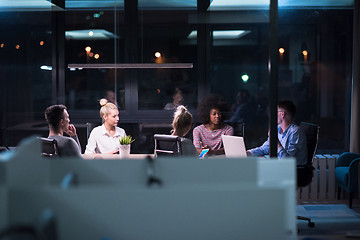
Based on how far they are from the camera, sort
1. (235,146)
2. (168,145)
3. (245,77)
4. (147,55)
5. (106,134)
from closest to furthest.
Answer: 1. (168,145)
2. (235,146)
3. (106,134)
4. (147,55)
5. (245,77)

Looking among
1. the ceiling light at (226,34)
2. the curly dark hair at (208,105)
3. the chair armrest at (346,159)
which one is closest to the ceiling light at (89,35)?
the ceiling light at (226,34)

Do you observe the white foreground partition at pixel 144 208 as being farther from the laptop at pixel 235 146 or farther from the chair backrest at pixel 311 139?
the chair backrest at pixel 311 139

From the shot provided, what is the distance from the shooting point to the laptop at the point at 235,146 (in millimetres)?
4379

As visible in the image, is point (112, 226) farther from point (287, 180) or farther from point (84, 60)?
point (84, 60)

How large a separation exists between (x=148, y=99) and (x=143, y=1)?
5.60ft

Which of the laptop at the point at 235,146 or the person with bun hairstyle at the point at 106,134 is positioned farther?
the person with bun hairstyle at the point at 106,134

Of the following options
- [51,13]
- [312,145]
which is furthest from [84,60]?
[312,145]

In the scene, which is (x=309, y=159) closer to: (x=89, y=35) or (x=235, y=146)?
(x=235, y=146)

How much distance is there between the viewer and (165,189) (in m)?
1.52

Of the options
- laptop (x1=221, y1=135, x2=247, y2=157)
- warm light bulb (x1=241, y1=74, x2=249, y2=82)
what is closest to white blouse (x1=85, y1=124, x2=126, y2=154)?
laptop (x1=221, y1=135, x2=247, y2=157)

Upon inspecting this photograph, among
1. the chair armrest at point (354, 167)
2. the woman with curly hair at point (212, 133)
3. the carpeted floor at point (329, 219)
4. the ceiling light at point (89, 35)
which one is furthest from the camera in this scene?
the ceiling light at point (89, 35)

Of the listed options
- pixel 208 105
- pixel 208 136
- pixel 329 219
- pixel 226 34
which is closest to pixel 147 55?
pixel 208 105

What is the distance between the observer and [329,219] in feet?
17.6

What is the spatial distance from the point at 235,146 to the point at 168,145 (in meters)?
0.70
